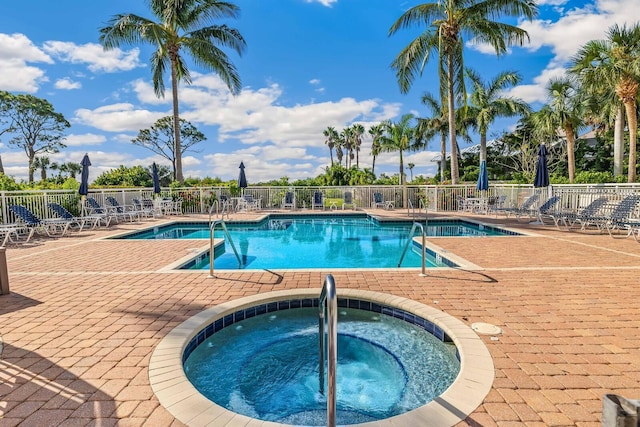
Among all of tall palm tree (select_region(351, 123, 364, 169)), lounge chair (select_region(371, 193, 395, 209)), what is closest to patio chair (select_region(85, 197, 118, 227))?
lounge chair (select_region(371, 193, 395, 209))

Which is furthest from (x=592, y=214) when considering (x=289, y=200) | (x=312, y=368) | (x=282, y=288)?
(x=289, y=200)

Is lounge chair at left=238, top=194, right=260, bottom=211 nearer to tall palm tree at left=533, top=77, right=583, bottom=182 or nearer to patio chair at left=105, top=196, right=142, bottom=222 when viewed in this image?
patio chair at left=105, top=196, right=142, bottom=222

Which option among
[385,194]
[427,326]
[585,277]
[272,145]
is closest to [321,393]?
[427,326]

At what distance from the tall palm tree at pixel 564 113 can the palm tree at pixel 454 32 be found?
785 centimetres

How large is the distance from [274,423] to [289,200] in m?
15.4

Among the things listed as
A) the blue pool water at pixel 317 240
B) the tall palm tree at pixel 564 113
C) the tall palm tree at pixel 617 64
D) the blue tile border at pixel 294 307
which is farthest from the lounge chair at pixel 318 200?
→ the tall palm tree at pixel 564 113

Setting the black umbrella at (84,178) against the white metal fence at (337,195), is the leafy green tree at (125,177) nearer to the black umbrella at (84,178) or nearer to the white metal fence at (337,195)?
the white metal fence at (337,195)

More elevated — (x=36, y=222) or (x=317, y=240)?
(x=36, y=222)

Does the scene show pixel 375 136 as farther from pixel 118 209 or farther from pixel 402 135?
pixel 118 209

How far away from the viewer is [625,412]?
1009 millimetres

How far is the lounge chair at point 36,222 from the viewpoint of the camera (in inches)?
327

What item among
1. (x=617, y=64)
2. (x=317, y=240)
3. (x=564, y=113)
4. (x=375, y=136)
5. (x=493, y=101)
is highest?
(x=493, y=101)

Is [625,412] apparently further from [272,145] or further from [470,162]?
[470,162]

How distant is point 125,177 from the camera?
25875mm
